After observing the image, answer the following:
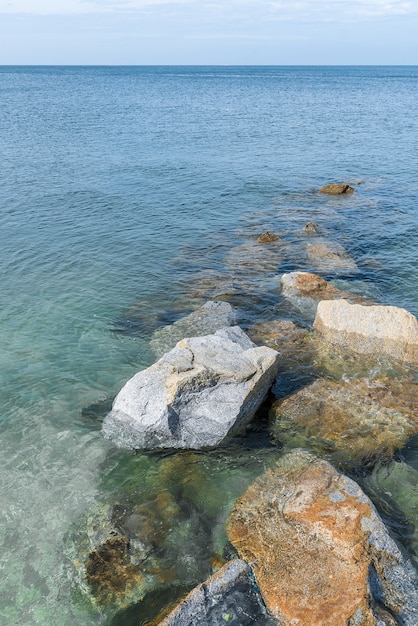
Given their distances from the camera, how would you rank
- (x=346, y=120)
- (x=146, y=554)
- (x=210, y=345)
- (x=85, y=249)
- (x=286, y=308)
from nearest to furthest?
1. (x=146, y=554)
2. (x=210, y=345)
3. (x=286, y=308)
4. (x=85, y=249)
5. (x=346, y=120)

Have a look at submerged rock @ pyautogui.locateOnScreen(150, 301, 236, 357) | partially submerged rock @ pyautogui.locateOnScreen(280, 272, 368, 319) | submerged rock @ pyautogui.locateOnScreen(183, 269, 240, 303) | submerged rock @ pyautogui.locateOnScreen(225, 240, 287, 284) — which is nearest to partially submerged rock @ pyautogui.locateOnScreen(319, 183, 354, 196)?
submerged rock @ pyautogui.locateOnScreen(225, 240, 287, 284)

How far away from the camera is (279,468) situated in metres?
11.8

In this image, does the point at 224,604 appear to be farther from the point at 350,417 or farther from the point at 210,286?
the point at 210,286

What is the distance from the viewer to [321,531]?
31.5 feet

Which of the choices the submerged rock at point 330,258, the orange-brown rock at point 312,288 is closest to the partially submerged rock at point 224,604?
the orange-brown rock at point 312,288

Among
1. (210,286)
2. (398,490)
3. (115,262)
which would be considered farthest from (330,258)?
(398,490)

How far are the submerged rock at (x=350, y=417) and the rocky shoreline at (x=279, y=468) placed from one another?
4 cm

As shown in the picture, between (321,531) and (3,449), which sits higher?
(321,531)

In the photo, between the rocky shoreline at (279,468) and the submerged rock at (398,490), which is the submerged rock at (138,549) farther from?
the submerged rock at (398,490)

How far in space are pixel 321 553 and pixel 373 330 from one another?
8.71 meters

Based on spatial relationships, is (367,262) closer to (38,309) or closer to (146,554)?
(38,309)

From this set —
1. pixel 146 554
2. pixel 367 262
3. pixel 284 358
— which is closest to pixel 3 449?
pixel 146 554

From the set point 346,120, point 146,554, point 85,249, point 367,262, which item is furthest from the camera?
point 346,120

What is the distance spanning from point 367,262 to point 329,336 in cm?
921
